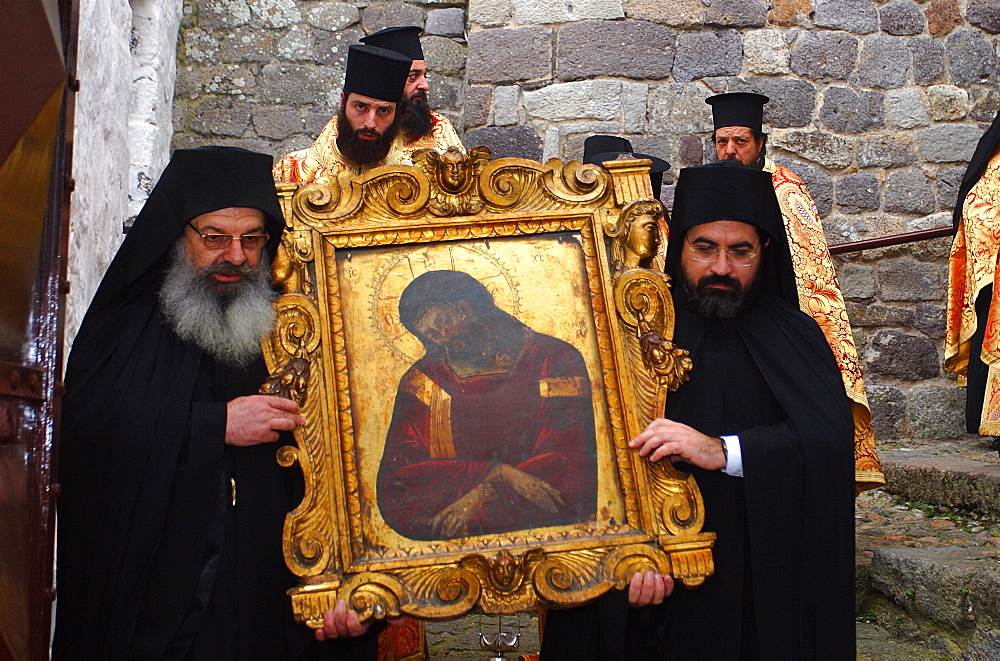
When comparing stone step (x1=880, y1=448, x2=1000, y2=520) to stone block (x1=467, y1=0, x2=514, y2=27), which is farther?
stone block (x1=467, y1=0, x2=514, y2=27)

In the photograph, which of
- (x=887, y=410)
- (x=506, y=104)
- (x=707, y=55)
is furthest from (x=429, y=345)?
(x=887, y=410)

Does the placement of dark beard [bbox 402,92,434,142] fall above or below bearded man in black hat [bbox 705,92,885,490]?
above

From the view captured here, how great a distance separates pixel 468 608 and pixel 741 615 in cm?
96

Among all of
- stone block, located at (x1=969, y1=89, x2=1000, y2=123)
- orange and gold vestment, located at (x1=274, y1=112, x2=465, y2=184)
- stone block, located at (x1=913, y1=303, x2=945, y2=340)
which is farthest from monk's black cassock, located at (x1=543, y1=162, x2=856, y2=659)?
stone block, located at (x1=969, y1=89, x2=1000, y2=123)

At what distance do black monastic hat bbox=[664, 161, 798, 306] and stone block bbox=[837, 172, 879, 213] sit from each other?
3850 millimetres

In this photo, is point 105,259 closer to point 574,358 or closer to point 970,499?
point 574,358

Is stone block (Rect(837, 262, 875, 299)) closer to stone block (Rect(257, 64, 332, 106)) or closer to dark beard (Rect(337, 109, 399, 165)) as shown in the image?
dark beard (Rect(337, 109, 399, 165))

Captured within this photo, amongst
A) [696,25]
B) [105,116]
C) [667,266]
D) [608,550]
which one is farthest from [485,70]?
[608,550]

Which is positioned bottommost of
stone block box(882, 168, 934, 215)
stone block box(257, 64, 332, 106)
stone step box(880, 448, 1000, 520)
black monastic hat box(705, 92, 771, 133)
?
stone step box(880, 448, 1000, 520)

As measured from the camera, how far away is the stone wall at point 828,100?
6.59 m

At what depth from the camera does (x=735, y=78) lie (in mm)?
6668

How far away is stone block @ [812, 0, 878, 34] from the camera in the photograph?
6738 millimetres

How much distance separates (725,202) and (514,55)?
12.8 feet

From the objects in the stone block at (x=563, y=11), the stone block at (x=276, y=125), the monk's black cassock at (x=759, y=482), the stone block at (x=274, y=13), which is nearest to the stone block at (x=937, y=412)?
the stone block at (x=563, y=11)
